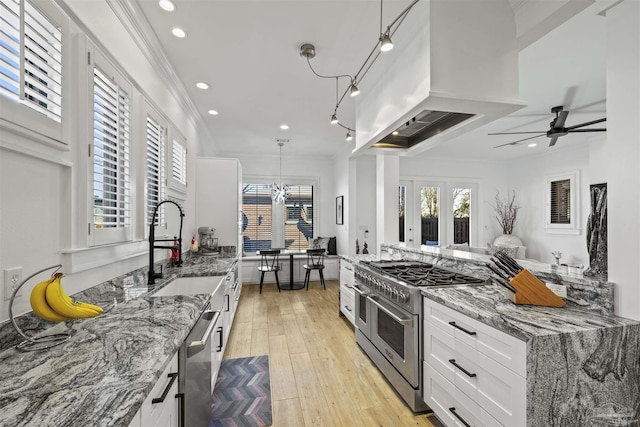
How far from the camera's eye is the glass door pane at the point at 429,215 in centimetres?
650

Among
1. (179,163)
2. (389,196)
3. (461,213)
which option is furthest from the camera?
(461,213)

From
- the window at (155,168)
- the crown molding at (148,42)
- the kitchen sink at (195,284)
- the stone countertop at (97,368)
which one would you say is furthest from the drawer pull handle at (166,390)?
the crown molding at (148,42)

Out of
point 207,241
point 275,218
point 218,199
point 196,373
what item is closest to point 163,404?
point 196,373

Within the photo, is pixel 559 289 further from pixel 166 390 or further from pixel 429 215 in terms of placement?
pixel 429 215

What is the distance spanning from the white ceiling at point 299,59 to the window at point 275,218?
2204 mm

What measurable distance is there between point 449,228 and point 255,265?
4508 millimetres

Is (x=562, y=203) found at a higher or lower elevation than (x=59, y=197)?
higher

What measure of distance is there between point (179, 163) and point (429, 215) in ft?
17.5

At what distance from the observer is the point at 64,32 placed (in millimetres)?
1345

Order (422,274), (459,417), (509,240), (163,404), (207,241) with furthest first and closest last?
1. (509,240)
2. (207,241)
3. (422,274)
4. (459,417)
5. (163,404)

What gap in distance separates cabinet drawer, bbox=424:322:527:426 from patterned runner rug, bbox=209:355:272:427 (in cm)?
122

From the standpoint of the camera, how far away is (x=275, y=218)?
6.48m

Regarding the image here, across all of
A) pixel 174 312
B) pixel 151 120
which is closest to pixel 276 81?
pixel 151 120

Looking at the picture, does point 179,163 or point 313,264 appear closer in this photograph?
point 179,163
